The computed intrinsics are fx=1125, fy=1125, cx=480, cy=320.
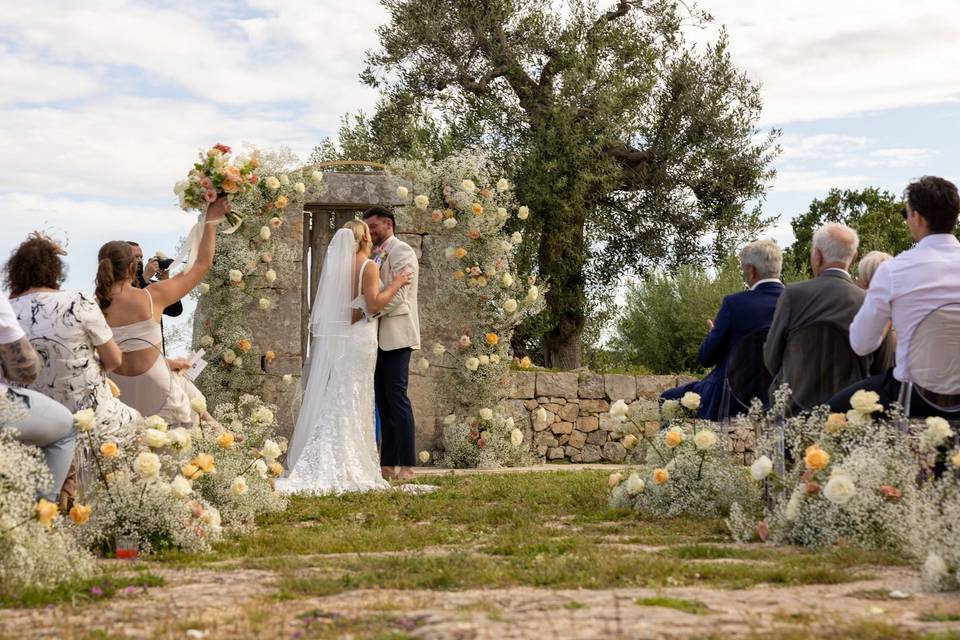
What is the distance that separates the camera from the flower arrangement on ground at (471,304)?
10.7 metres

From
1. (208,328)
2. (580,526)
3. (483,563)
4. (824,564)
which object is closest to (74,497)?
(483,563)

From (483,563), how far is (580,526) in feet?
5.09

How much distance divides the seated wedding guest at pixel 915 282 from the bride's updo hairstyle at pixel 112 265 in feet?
12.3

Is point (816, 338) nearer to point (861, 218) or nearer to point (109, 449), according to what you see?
Answer: point (109, 449)

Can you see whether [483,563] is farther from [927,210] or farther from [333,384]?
[333,384]

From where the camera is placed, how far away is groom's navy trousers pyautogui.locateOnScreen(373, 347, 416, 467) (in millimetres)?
8695

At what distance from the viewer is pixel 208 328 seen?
414 inches

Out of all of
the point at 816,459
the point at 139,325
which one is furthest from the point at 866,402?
the point at 139,325

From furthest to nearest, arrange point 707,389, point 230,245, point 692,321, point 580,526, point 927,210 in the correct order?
point 692,321 < point 230,245 < point 707,389 < point 580,526 < point 927,210

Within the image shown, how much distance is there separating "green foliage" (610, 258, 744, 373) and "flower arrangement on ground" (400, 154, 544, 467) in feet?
12.9

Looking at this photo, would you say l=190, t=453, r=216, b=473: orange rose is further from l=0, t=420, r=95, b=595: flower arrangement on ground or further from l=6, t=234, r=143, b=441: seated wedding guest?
l=0, t=420, r=95, b=595: flower arrangement on ground

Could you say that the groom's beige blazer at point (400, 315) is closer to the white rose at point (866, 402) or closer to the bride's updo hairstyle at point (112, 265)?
the bride's updo hairstyle at point (112, 265)

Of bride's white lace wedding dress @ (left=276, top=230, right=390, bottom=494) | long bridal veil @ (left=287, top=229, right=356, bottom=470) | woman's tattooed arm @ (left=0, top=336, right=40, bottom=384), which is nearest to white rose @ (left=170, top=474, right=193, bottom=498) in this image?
woman's tattooed arm @ (left=0, top=336, right=40, bottom=384)

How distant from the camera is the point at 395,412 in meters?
8.68
